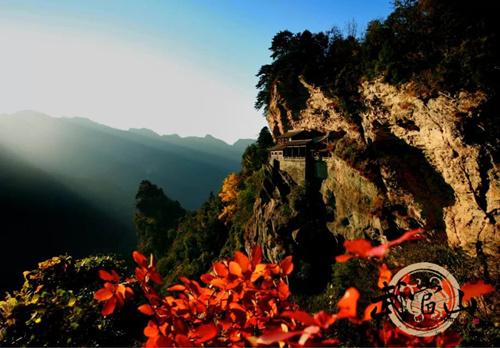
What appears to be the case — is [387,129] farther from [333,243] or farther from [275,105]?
[275,105]

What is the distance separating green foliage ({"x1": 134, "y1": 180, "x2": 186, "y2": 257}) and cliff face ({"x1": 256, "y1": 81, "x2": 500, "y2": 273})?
35.3m

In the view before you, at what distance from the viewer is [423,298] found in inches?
68.3

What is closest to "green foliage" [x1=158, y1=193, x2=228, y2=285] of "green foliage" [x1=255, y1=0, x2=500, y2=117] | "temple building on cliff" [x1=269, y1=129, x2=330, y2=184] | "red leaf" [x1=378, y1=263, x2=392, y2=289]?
"temple building on cliff" [x1=269, y1=129, x2=330, y2=184]

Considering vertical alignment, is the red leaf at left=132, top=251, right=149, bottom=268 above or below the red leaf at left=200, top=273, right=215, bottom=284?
above

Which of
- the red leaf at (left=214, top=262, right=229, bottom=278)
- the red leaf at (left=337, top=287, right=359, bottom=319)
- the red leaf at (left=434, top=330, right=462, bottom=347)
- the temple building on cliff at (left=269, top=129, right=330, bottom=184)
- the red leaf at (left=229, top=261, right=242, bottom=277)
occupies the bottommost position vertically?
the red leaf at (left=434, top=330, right=462, bottom=347)

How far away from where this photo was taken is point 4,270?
4812 centimetres

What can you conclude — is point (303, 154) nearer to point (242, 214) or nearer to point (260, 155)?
point (242, 214)

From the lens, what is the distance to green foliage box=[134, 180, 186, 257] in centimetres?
4141

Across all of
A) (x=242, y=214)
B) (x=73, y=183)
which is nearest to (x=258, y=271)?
(x=242, y=214)

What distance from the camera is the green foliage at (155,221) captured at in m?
41.4

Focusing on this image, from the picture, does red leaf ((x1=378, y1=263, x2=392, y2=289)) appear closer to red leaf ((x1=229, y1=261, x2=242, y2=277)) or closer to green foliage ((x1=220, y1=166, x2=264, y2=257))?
red leaf ((x1=229, y1=261, x2=242, y2=277))

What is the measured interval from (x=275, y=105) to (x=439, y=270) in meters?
23.8

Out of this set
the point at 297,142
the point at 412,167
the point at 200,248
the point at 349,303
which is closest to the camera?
the point at 349,303

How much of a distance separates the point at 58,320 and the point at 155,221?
45.2 metres
